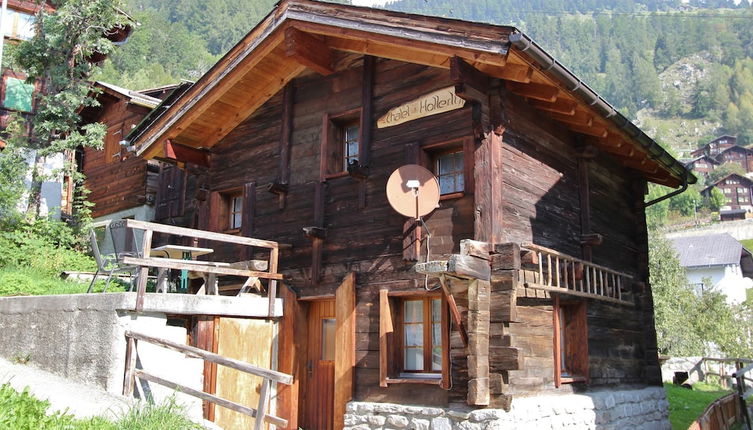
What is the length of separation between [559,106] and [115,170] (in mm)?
14426

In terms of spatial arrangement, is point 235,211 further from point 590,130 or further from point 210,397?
point 590,130

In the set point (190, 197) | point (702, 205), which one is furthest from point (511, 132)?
point (702, 205)

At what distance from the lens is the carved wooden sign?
10.1m

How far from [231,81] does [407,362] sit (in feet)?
19.0

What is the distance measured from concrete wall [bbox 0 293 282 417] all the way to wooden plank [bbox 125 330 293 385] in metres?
0.31

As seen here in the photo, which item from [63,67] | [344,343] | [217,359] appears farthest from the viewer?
[63,67]

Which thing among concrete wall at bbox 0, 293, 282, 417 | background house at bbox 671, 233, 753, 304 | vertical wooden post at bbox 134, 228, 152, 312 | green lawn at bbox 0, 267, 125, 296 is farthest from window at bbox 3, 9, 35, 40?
background house at bbox 671, 233, 753, 304

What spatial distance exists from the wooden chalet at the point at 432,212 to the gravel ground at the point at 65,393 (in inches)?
135

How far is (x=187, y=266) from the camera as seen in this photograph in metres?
9.95

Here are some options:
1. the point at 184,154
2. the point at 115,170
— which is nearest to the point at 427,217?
the point at 184,154

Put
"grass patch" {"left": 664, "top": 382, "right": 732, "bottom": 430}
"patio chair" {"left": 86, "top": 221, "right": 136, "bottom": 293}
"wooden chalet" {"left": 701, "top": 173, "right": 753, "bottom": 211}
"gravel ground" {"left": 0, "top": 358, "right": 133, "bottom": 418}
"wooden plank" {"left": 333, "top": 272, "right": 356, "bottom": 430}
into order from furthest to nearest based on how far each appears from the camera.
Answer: "wooden chalet" {"left": 701, "top": 173, "right": 753, "bottom": 211} → "grass patch" {"left": 664, "top": 382, "right": 732, "bottom": 430} → "patio chair" {"left": 86, "top": 221, "right": 136, "bottom": 293} → "wooden plank" {"left": 333, "top": 272, "right": 356, "bottom": 430} → "gravel ground" {"left": 0, "top": 358, "right": 133, "bottom": 418}

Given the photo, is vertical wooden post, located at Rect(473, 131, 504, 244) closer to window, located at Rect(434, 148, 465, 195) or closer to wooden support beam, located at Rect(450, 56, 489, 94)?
window, located at Rect(434, 148, 465, 195)

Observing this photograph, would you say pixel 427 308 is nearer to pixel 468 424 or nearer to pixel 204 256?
pixel 468 424

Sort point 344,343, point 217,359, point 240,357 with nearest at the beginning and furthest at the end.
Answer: point 217,359, point 344,343, point 240,357
